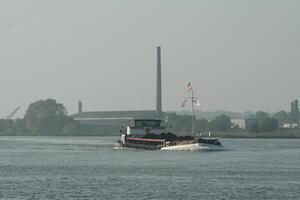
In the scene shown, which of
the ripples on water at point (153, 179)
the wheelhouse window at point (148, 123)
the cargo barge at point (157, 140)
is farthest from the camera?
the wheelhouse window at point (148, 123)

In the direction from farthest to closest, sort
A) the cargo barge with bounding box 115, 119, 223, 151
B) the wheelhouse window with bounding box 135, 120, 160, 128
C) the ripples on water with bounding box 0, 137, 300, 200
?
the wheelhouse window with bounding box 135, 120, 160, 128, the cargo barge with bounding box 115, 119, 223, 151, the ripples on water with bounding box 0, 137, 300, 200

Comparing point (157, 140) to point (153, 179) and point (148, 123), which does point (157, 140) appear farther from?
point (153, 179)

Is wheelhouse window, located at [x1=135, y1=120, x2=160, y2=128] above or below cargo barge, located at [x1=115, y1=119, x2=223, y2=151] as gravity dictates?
above

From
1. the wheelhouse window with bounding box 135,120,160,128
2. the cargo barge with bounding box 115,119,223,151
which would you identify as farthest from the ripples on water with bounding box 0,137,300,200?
the wheelhouse window with bounding box 135,120,160,128

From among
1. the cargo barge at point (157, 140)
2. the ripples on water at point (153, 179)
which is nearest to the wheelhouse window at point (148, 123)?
the cargo barge at point (157, 140)

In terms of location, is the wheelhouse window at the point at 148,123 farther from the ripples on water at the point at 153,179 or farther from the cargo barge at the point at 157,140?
the ripples on water at the point at 153,179

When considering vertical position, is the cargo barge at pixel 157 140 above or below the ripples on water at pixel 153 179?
above

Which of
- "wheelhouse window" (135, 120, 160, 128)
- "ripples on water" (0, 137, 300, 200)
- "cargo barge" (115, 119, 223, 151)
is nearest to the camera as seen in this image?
"ripples on water" (0, 137, 300, 200)

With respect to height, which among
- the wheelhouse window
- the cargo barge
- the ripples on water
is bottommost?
the ripples on water

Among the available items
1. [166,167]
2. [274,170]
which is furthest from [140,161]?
[274,170]

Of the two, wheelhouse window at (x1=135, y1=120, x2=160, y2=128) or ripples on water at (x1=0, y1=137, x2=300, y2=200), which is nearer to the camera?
ripples on water at (x1=0, y1=137, x2=300, y2=200)

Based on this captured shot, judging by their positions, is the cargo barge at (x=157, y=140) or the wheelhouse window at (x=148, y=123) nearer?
the cargo barge at (x=157, y=140)

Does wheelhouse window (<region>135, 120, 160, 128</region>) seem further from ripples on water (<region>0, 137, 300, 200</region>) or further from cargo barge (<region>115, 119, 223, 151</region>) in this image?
ripples on water (<region>0, 137, 300, 200</region>)

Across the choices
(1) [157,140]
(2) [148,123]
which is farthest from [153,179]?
(2) [148,123]
